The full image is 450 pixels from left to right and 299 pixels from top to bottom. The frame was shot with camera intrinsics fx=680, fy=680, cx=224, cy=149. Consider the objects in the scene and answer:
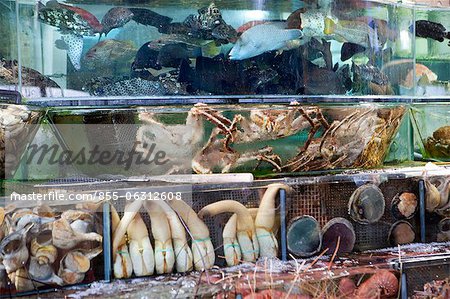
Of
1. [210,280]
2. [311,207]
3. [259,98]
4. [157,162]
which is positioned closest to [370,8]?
[259,98]

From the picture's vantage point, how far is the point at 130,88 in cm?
277

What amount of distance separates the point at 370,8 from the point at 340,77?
44 centimetres

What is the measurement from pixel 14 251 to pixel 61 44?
2.89 feet

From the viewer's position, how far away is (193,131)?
2.82 m

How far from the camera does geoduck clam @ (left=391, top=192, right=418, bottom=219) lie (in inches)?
117

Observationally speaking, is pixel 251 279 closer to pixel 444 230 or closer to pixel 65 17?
pixel 444 230

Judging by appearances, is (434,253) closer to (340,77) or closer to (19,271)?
(340,77)

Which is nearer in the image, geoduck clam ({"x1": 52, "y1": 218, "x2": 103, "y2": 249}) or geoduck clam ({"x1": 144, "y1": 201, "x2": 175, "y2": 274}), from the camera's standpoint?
geoduck clam ({"x1": 52, "y1": 218, "x2": 103, "y2": 249})

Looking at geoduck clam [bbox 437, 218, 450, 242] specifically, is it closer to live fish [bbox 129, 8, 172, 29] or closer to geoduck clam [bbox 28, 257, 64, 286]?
live fish [bbox 129, 8, 172, 29]

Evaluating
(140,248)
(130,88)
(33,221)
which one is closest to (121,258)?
(140,248)

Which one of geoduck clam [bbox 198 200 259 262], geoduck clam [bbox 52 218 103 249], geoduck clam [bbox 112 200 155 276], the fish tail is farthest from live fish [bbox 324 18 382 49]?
geoduck clam [bbox 52 218 103 249]

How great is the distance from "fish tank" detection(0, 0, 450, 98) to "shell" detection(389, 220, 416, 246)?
650mm

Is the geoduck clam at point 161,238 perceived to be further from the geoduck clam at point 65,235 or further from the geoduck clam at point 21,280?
the geoduck clam at point 21,280

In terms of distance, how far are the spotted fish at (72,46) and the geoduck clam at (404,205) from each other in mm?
1473
